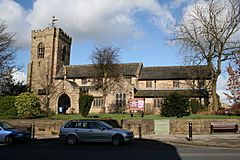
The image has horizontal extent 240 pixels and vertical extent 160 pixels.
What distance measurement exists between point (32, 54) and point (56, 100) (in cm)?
1954

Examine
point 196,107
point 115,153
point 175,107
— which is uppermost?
point 196,107

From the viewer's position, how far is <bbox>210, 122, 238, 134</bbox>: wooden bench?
2556cm

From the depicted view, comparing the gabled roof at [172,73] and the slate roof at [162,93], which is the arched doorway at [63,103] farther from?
the gabled roof at [172,73]

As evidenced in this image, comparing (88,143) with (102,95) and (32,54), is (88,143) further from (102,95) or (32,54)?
(32,54)

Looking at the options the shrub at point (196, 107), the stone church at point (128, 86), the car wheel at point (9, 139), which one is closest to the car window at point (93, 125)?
the car wheel at point (9, 139)

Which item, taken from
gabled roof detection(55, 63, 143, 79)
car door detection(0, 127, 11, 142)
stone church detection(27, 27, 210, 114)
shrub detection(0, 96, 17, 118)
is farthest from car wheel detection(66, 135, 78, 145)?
gabled roof detection(55, 63, 143, 79)

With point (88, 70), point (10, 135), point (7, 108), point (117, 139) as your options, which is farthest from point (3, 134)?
point (88, 70)

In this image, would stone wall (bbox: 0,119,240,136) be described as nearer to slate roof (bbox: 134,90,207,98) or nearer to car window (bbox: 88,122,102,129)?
car window (bbox: 88,122,102,129)

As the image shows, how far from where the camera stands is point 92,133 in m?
18.4

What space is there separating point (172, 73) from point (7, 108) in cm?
2939

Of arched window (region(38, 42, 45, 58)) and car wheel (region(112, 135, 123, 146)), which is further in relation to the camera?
arched window (region(38, 42, 45, 58))

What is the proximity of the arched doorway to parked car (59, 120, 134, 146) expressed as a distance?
3173 cm

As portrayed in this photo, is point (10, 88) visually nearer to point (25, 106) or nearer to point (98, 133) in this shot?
point (25, 106)

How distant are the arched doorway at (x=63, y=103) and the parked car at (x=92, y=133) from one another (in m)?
31.7
